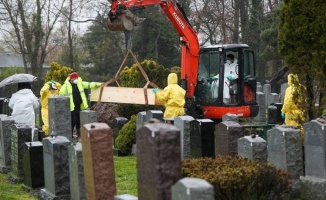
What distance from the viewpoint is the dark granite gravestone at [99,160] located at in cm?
733

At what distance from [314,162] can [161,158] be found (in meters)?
3.97

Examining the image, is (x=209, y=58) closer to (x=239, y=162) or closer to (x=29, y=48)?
(x=239, y=162)

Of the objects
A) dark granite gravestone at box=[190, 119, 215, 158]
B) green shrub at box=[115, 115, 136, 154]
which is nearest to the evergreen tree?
dark granite gravestone at box=[190, 119, 215, 158]

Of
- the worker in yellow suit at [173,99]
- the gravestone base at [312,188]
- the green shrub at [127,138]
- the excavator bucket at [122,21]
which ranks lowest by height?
the gravestone base at [312,188]

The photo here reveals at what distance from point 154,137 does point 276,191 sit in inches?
110

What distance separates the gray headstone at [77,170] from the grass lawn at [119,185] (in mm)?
1442

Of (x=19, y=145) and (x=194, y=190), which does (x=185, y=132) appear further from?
(x=194, y=190)

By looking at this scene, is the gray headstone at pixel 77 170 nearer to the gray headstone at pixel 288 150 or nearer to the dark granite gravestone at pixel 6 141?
the gray headstone at pixel 288 150

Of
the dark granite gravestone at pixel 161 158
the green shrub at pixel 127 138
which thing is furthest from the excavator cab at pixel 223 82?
the dark granite gravestone at pixel 161 158

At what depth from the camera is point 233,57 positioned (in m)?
17.6

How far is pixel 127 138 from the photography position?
49.7ft

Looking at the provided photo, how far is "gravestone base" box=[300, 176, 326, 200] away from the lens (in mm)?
9055

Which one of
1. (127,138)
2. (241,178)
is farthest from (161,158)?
(127,138)

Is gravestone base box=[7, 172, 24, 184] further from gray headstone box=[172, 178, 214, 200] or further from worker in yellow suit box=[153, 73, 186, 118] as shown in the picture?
gray headstone box=[172, 178, 214, 200]
